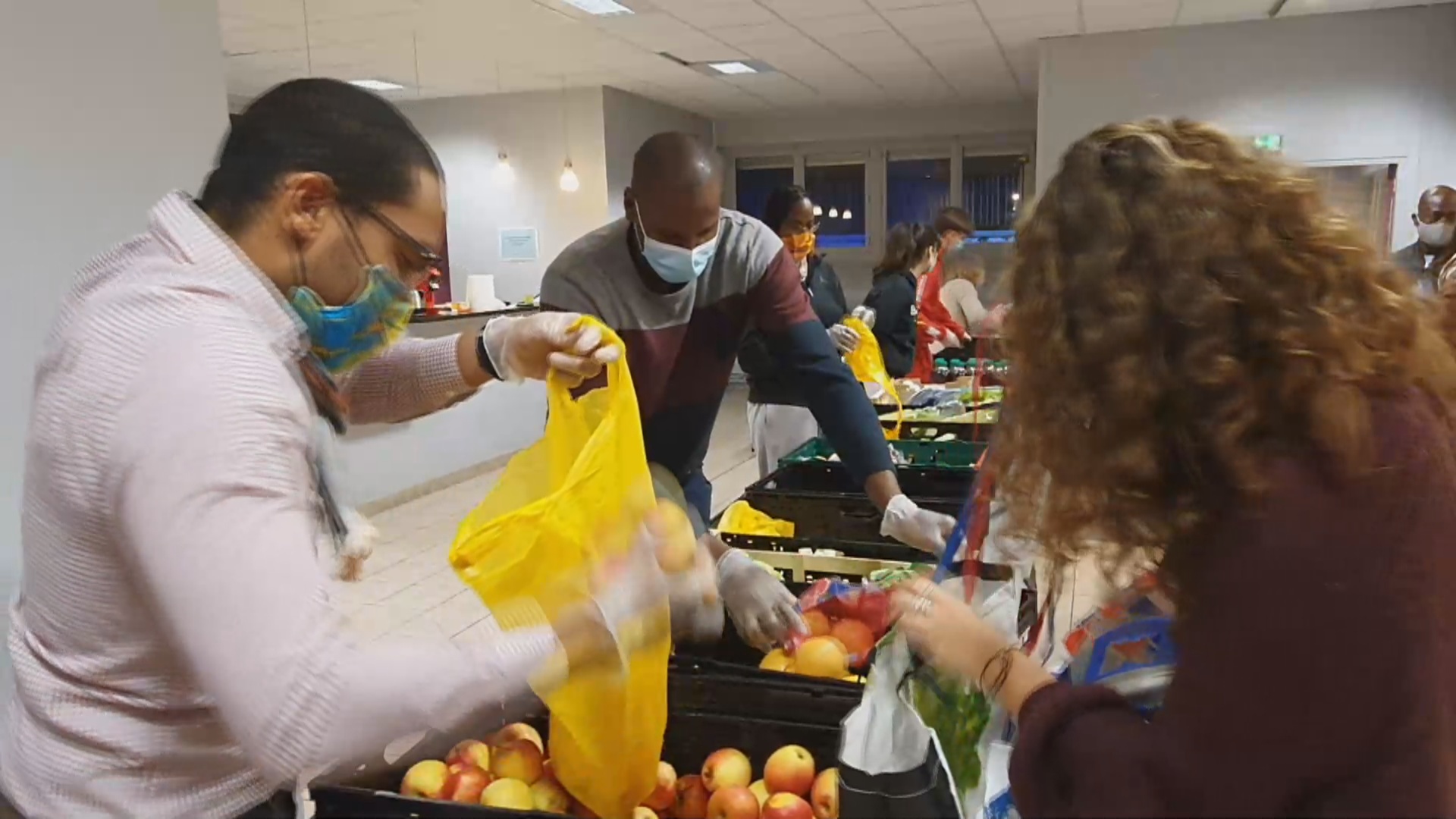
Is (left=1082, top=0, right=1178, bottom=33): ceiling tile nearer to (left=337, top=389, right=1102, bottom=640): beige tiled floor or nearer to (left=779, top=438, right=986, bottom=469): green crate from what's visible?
(left=337, top=389, right=1102, bottom=640): beige tiled floor

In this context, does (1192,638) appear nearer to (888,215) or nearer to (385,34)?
(385,34)

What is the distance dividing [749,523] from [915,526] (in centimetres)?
41

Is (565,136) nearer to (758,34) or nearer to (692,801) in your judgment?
(758,34)

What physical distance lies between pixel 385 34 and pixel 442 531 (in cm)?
363

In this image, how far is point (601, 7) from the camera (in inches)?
252

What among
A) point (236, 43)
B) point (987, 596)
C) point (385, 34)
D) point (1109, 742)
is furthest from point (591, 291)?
point (236, 43)

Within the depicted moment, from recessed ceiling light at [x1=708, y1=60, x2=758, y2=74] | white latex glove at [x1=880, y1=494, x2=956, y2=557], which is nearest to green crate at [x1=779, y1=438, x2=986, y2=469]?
white latex glove at [x1=880, y1=494, x2=956, y2=557]

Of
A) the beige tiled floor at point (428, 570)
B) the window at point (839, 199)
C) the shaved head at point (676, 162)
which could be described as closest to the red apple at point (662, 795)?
the shaved head at point (676, 162)

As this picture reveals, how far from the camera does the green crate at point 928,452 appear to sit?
303 centimetres

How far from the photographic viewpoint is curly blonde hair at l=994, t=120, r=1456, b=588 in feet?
2.96

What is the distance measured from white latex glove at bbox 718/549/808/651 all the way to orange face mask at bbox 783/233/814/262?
2522 mm

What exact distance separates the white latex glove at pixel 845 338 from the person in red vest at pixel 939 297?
163 centimetres

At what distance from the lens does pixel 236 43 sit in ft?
23.5

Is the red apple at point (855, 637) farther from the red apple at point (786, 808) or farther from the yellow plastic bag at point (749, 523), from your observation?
the yellow plastic bag at point (749, 523)
